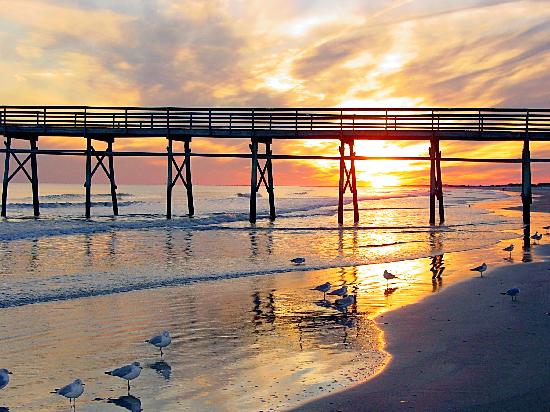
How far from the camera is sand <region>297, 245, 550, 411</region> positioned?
599cm

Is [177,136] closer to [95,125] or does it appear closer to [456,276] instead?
[95,125]

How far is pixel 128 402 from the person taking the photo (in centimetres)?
627

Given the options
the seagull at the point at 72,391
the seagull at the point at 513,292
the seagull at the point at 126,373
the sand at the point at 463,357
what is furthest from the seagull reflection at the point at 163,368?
the seagull at the point at 513,292

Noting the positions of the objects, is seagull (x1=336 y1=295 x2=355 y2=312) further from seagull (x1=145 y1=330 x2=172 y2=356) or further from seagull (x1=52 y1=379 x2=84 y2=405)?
seagull (x1=52 y1=379 x2=84 y2=405)

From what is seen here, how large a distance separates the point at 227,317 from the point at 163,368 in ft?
9.18

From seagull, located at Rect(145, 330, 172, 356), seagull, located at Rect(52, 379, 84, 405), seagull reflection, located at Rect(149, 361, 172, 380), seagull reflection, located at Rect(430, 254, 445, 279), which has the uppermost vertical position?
seagull, located at Rect(145, 330, 172, 356)

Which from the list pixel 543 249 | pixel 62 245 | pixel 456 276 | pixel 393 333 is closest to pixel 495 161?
pixel 543 249

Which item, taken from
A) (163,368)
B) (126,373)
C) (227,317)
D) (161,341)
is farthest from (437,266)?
(126,373)

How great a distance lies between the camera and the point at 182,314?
408 inches

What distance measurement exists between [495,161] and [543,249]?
329 inches

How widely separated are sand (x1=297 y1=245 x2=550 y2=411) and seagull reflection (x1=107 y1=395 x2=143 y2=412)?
65.0 inches

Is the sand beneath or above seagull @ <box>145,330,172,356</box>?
beneath

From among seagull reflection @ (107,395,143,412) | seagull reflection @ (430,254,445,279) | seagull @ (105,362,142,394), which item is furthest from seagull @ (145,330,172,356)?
seagull reflection @ (430,254,445,279)

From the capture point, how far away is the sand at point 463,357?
5.99 meters
